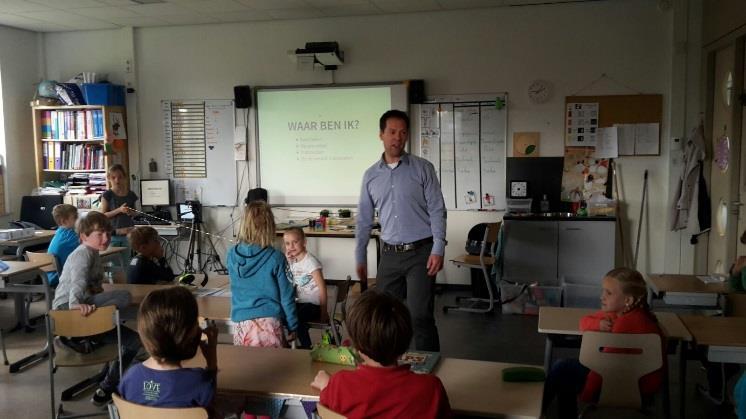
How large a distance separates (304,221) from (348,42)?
81.3 inches

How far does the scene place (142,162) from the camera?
7246 mm

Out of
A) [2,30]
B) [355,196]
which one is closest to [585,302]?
[355,196]

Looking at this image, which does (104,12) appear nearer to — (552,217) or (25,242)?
(25,242)

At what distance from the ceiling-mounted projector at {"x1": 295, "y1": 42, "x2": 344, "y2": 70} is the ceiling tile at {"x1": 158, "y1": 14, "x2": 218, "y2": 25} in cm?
112

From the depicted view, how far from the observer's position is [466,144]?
630cm

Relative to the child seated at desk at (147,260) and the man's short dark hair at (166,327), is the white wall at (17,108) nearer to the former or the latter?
the child seated at desk at (147,260)

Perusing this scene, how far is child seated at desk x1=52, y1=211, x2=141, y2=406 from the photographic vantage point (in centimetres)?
331

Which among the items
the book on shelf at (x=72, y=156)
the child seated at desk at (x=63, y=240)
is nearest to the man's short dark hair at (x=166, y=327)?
the child seated at desk at (x=63, y=240)

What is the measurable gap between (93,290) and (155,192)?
12.3 ft

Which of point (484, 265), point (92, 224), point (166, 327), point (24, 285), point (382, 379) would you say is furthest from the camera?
point (484, 265)

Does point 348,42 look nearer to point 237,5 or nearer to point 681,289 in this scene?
point 237,5

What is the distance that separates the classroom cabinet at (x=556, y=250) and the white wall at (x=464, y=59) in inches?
27.7

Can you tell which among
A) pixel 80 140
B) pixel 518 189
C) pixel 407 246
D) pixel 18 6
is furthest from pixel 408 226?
pixel 80 140

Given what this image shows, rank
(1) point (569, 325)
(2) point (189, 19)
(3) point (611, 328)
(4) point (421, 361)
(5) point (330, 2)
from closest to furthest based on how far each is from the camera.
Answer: (4) point (421, 361) → (3) point (611, 328) → (1) point (569, 325) → (5) point (330, 2) → (2) point (189, 19)
